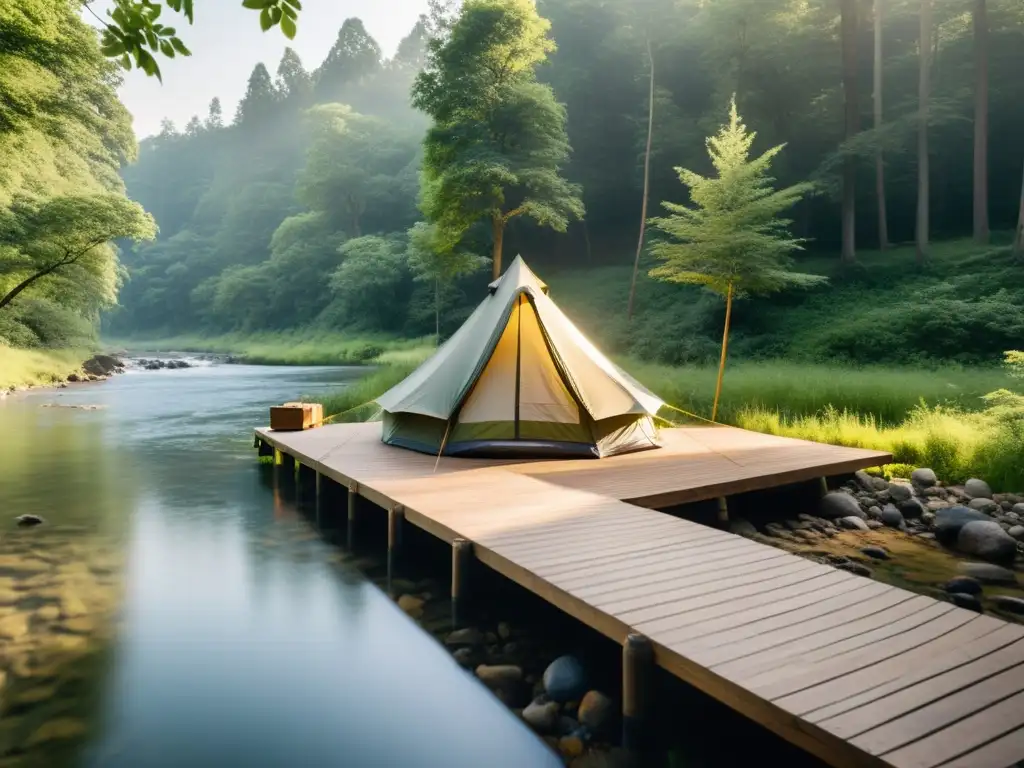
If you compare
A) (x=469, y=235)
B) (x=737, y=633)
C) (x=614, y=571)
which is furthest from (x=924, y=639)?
(x=469, y=235)

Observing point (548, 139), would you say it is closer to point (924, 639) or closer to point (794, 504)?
point (794, 504)

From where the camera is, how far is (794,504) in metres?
7.45

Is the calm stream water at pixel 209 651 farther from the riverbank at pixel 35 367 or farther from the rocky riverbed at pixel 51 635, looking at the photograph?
the riverbank at pixel 35 367

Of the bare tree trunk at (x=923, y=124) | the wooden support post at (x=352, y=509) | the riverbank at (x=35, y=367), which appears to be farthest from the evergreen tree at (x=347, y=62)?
the wooden support post at (x=352, y=509)

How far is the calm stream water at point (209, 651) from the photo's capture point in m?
3.41

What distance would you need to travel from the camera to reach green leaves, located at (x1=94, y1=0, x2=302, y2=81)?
1.84 metres

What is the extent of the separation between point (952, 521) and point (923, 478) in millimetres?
1462

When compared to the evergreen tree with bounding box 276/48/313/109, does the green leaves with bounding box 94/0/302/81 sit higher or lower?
lower

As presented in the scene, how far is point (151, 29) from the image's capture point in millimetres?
1975

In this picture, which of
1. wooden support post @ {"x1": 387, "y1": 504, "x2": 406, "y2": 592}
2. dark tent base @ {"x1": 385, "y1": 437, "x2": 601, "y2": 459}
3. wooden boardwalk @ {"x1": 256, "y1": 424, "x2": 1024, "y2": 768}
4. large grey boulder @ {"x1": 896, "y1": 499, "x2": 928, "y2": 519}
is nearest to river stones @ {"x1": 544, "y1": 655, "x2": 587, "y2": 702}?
wooden boardwalk @ {"x1": 256, "y1": 424, "x2": 1024, "y2": 768}

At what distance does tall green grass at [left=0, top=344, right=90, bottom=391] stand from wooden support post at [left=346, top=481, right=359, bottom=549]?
725 inches

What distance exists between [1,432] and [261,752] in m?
12.9

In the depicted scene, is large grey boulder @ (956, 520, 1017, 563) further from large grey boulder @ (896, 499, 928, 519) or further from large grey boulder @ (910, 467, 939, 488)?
large grey boulder @ (910, 467, 939, 488)

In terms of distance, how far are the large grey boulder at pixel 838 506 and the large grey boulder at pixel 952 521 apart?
0.83m
